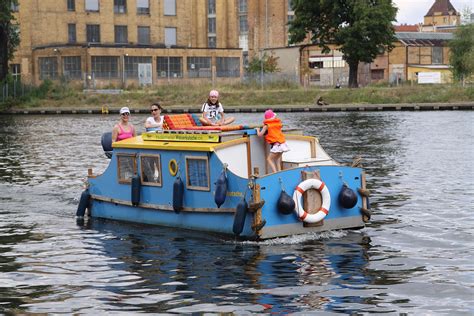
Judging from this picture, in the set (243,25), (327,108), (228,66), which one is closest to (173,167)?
(327,108)

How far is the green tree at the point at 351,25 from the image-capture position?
9425 cm

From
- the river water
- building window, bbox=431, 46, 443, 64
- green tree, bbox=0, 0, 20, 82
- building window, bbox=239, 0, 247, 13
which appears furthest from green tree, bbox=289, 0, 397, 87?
the river water

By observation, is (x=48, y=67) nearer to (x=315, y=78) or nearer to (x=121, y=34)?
A: (x=121, y=34)

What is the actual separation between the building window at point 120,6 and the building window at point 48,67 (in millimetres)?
13112

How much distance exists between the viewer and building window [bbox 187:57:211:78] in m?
123

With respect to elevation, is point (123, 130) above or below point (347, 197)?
above

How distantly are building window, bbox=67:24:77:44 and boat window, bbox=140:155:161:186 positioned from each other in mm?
101580

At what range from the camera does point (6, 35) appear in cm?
9819

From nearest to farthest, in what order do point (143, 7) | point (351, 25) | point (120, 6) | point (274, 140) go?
point (274, 140)
point (351, 25)
point (120, 6)
point (143, 7)

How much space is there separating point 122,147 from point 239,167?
373 cm

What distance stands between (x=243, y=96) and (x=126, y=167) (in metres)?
76.1

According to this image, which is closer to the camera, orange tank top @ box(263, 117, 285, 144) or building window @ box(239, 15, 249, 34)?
orange tank top @ box(263, 117, 285, 144)

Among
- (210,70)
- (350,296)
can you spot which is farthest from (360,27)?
(350,296)

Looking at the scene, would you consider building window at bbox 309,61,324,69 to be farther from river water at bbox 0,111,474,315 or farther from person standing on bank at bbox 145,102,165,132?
person standing on bank at bbox 145,102,165,132
